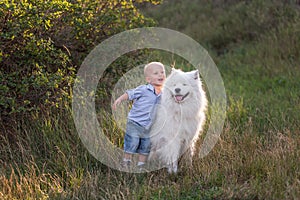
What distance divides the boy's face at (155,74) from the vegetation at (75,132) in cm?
101

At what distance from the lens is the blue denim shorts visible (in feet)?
16.0

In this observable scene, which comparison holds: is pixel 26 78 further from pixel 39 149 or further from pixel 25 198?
pixel 25 198

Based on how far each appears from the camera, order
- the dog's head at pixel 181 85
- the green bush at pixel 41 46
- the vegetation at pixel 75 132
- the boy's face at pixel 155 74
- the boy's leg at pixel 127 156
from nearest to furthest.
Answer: the vegetation at pixel 75 132
the dog's head at pixel 181 85
the boy's face at pixel 155 74
the boy's leg at pixel 127 156
the green bush at pixel 41 46

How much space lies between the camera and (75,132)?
221 inches

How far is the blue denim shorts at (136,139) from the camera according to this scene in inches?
192

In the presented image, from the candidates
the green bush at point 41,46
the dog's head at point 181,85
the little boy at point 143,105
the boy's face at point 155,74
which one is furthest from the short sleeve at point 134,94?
the green bush at point 41,46

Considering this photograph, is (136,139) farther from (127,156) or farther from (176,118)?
(176,118)

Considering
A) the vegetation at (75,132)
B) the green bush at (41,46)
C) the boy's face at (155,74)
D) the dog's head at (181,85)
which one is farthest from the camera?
the green bush at (41,46)

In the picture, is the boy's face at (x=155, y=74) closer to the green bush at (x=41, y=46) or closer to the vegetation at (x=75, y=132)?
the vegetation at (x=75, y=132)

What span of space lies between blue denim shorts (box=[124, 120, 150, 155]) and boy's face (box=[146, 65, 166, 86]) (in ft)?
1.70

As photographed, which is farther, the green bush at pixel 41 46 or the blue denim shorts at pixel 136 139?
the green bush at pixel 41 46

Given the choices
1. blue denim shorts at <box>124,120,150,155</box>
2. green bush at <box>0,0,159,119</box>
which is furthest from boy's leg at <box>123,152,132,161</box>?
green bush at <box>0,0,159,119</box>

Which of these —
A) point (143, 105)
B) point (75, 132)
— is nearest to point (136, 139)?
point (143, 105)

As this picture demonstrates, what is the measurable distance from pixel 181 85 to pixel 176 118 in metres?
0.39
